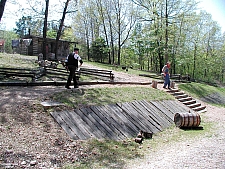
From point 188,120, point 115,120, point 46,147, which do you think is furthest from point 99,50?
point 46,147

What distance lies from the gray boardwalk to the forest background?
50.6 feet

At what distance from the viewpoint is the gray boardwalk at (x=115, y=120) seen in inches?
271

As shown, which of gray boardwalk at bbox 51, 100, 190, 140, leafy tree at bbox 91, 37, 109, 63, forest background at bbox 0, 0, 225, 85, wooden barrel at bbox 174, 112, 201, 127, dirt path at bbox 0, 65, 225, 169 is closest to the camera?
dirt path at bbox 0, 65, 225, 169

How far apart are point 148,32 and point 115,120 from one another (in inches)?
833

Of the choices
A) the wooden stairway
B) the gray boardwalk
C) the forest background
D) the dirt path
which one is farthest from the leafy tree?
the dirt path

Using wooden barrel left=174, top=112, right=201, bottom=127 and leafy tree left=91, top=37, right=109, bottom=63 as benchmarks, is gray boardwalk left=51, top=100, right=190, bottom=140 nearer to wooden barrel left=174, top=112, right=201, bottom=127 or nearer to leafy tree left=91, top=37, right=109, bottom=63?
wooden barrel left=174, top=112, right=201, bottom=127

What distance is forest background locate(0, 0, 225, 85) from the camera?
25469 millimetres

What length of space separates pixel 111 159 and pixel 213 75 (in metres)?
50.5

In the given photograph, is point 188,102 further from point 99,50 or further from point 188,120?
point 99,50

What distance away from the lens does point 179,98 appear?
14.5 m

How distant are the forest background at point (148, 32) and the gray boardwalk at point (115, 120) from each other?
1542 centimetres

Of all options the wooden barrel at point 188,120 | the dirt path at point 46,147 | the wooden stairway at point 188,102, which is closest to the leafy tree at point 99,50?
the wooden stairway at point 188,102

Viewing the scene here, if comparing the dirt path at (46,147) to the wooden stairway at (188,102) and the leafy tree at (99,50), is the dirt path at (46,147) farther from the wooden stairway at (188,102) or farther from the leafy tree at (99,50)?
the leafy tree at (99,50)

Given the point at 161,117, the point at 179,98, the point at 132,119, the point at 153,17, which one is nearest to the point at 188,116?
the point at 161,117
